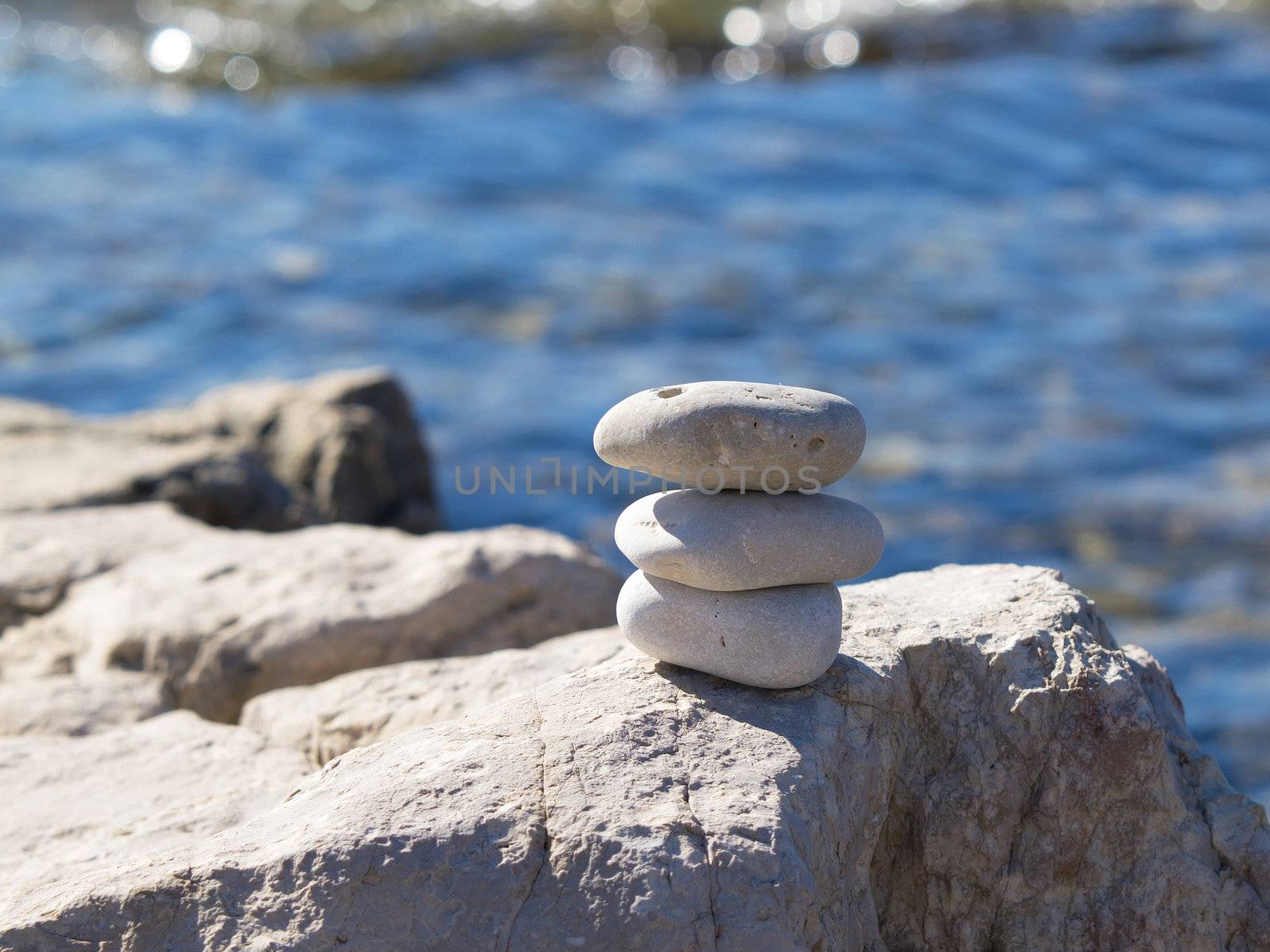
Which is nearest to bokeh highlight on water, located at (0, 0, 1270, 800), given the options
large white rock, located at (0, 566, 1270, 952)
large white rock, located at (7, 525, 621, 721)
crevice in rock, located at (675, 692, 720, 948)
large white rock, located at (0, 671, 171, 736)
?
large white rock, located at (0, 566, 1270, 952)

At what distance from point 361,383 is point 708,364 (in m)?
2.94

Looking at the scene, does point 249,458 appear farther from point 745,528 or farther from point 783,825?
point 783,825

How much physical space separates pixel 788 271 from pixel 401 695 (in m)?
7.18

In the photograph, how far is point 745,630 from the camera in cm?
288

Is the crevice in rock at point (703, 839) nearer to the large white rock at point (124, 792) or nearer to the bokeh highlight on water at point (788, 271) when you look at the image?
the large white rock at point (124, 792)

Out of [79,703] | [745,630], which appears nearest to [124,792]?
[79,703]

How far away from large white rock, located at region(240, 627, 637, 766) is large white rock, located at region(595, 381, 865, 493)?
2.02 feet

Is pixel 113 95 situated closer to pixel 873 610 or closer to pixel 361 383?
pixel 361 383

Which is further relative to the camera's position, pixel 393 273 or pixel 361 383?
pixel 393 273

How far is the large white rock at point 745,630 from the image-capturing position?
2.86 meters

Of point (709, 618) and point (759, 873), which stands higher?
point (709, 618)

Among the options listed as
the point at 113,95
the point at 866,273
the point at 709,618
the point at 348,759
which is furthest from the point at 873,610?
the point at 113,95

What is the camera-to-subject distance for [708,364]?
8977mm

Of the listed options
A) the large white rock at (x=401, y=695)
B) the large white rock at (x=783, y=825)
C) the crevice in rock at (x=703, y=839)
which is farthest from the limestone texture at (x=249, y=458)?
the crevice in rock at (x=703, y=839)
